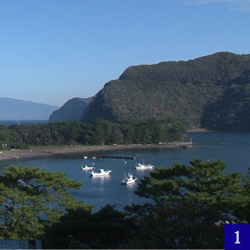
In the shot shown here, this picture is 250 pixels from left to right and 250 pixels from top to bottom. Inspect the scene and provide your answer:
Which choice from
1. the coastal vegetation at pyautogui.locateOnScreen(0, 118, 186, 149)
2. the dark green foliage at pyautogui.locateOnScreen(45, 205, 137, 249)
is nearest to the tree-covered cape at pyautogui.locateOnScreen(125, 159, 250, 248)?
the dark green foliage at pyautogui.locateOnScreen(45, 205, 137, 249)

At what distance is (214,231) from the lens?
4016 millimetres

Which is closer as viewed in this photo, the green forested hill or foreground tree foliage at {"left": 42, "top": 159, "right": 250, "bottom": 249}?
foreground tree foliage at {"left": 42, "top": 159, "right": 250, "bottom": 249}

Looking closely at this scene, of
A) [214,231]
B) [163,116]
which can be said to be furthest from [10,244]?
[163,116]

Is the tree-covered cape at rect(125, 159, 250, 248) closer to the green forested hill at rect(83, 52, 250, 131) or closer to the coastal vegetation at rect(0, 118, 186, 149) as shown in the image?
the coastal vegetation at rect(0, 118, 186, 149)

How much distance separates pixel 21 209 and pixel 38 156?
23.2m

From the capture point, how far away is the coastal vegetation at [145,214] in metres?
4.07

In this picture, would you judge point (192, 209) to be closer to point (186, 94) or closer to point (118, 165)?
point (118, 165)

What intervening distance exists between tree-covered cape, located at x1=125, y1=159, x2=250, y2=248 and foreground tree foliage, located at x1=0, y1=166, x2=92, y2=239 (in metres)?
1.32

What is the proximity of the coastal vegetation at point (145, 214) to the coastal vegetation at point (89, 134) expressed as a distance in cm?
2780

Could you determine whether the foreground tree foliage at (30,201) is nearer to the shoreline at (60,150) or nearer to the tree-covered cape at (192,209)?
the tree-covered cape at (192,209)

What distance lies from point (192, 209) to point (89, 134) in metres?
32.7

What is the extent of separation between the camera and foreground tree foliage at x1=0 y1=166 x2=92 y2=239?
704cm

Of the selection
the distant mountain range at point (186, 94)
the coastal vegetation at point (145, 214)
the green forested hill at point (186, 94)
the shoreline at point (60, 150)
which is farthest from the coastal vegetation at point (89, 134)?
the coastal vegetation at point (145, 214)

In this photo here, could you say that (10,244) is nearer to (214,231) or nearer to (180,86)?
(214,231)
